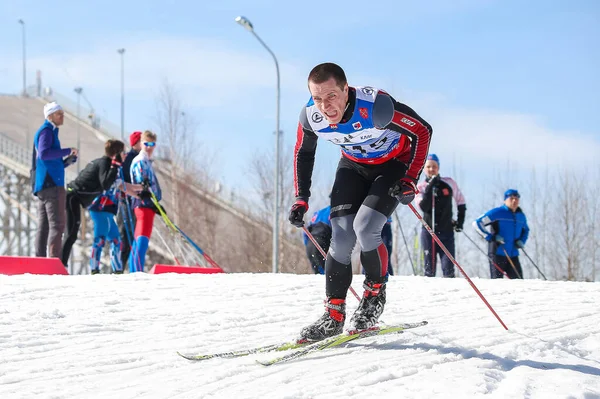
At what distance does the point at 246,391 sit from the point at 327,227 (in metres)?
4.90

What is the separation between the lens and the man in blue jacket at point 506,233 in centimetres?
1005

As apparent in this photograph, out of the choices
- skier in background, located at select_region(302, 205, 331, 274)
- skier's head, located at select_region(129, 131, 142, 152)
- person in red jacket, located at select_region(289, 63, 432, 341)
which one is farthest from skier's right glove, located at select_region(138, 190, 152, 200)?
person in red jacket, located at select_region(289, 63, 432, 341)

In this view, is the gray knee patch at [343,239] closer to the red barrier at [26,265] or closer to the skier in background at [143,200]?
the red barrier at [26,265]

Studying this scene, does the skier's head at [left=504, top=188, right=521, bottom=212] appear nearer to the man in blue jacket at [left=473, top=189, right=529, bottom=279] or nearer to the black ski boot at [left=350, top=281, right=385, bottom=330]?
the man in blue jacket at [left=473, top=189, right=529, bottom=279]

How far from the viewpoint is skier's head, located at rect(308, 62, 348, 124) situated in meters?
4.13

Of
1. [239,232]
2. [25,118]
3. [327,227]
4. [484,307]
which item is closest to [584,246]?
[239,232]

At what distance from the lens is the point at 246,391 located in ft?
11.0

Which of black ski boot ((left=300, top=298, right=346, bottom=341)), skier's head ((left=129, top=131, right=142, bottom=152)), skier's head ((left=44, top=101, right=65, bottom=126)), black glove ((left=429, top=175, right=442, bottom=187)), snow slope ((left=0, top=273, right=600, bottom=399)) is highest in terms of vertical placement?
skier's head ((left=44, top=101, right=65, bottom=126))

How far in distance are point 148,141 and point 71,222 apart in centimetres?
122

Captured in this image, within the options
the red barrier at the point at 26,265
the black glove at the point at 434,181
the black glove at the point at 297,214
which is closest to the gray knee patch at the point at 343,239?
the black glove at the point at 297,214

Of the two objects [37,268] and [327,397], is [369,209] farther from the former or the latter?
[37,268]

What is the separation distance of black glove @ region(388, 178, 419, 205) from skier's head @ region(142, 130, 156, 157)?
15.3ft

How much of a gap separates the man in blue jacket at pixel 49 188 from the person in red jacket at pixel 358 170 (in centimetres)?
397

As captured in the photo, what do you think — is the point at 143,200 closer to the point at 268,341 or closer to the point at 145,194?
the point at 145,194
